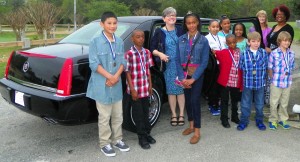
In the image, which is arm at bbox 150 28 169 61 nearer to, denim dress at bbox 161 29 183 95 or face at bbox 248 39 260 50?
denim dress at bbox 161 29 183 95

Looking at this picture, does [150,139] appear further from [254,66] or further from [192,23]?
[254,66]

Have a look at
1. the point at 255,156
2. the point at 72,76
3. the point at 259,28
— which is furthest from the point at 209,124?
the point at 72,76

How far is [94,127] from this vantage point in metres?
4.39

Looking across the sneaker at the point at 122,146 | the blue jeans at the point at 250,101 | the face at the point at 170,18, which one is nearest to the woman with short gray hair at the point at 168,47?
the face at the point at 170,18

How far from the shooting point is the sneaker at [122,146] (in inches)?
143

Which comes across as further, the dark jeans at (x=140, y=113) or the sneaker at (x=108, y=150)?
the dark jeans at (x=140, y=113)

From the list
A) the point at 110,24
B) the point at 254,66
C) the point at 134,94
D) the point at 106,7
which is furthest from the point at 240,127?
the point at 106,7

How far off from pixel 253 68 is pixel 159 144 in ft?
5.26

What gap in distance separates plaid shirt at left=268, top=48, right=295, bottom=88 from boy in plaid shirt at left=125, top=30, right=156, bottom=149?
5.71 feet

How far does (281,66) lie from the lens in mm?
4168

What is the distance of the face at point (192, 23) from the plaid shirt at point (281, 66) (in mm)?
1249

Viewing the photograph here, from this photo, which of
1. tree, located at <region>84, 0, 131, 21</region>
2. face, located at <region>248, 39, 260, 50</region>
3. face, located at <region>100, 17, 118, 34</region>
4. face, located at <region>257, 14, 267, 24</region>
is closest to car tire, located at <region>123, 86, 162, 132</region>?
face, located at <region>100, 17, 118, 34</region>

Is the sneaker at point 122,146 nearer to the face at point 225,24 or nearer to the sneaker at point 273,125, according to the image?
the sneaker at point 273,125

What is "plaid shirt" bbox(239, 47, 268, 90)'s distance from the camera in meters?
4.07
